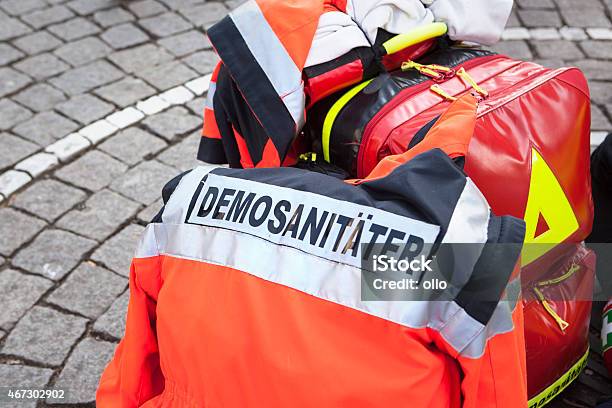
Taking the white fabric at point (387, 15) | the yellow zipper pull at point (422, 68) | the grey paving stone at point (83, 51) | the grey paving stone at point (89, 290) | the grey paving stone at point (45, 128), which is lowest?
the grey paving stone at point (89, 290)

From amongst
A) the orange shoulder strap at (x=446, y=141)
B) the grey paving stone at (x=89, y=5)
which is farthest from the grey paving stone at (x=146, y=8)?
the orange shoulder strap at (x=446, y=141)

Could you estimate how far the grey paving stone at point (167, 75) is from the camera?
4.05m

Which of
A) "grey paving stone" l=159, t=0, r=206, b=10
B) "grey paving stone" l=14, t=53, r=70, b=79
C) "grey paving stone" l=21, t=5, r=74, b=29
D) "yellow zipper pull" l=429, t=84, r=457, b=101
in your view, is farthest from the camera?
"grey paving stone" l=159, t=0, r=206, b=10

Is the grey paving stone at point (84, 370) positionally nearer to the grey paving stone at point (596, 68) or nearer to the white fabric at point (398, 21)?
the white fabric at point (398, 21)

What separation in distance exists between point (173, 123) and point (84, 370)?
1583mm

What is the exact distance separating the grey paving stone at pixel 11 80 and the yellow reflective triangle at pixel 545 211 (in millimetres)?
3083

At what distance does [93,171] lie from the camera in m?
3.45

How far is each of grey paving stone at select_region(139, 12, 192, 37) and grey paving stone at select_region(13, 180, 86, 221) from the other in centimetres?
150

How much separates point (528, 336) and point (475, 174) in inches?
23.3

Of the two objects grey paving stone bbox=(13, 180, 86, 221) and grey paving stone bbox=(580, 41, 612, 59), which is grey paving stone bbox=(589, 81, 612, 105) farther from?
grey paving stone bbox=(13, 180, 86, 221)

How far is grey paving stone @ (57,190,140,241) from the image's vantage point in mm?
3148

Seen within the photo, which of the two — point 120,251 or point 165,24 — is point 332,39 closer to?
point 120,251

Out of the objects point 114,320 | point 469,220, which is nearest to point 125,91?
point 114,320

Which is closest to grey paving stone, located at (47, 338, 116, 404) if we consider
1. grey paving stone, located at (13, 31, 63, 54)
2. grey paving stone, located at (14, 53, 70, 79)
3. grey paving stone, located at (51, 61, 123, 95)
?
grey paving stone, located at (51, 61, 123, 95)
